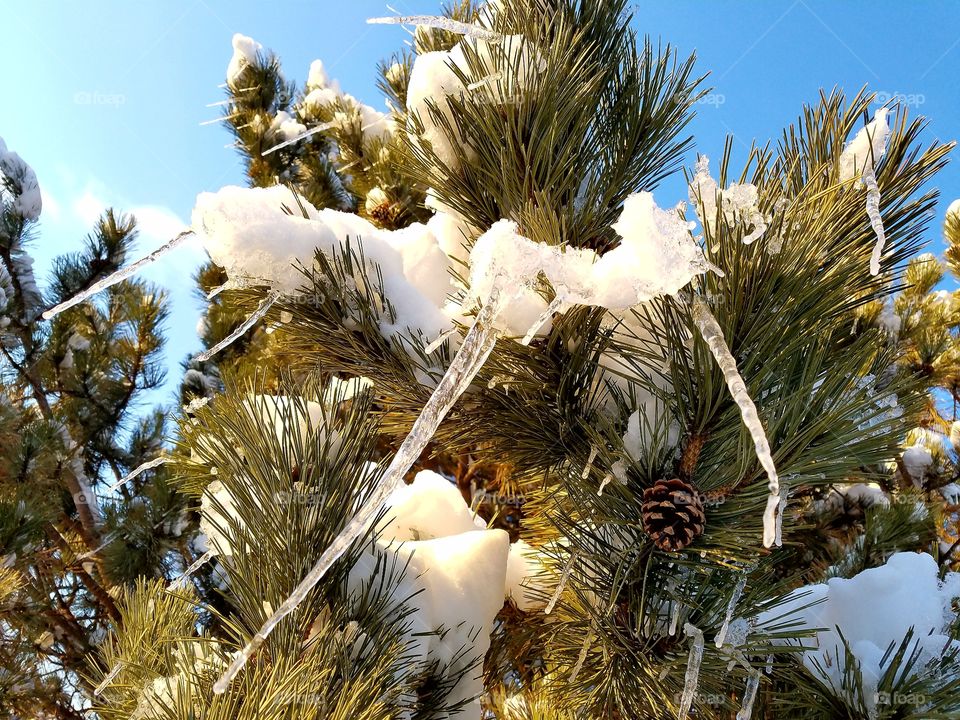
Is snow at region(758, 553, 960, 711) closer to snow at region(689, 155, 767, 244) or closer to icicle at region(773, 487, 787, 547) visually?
icicle at region(773, 487, 787, 547)

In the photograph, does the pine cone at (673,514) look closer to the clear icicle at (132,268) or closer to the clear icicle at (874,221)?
the clear icicle at (874,221)

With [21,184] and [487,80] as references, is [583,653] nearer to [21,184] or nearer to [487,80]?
[487,80]

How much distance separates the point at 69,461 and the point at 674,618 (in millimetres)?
3315

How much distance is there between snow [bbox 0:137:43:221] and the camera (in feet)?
11.6

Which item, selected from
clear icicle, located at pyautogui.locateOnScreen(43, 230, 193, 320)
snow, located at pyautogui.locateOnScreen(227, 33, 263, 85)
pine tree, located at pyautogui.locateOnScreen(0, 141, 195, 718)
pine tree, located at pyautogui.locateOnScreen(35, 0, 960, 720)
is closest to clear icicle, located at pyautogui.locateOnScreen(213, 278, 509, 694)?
pine tree, located at pyautogui.locateOnScreen(35, 0, 960, 720)

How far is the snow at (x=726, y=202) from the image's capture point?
0.77 meters

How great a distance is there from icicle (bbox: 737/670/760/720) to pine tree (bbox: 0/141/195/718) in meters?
1.84

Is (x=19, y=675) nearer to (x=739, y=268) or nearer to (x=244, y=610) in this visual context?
(x=244, y=610)

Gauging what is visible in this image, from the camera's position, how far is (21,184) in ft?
11.9

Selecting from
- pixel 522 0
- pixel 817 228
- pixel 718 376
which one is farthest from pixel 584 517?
pixel 522 0

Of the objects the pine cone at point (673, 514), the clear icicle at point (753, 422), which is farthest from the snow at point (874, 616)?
the clear icicle at point (753, 422)

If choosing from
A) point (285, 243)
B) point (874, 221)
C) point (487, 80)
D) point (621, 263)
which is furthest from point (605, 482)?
point (487, 80)

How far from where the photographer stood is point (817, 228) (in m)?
0.82

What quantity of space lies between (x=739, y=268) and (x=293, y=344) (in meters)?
0.72
